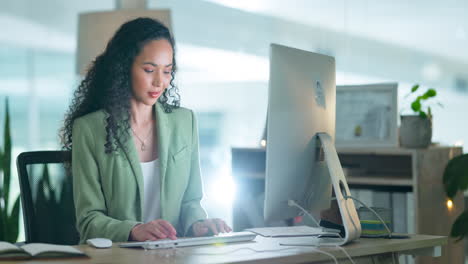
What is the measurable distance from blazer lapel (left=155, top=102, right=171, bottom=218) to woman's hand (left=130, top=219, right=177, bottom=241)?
0.28 m

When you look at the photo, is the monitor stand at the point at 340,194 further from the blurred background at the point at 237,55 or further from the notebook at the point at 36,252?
the blurred background at the point at 237,55

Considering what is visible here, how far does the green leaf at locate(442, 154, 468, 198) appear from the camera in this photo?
11.5 feet

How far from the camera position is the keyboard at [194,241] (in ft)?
6.47

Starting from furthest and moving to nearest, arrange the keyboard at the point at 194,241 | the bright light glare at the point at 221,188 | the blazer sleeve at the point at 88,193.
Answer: the bright light glare at the point at 221,188 < the blazer sleeve at the point at 88,193 < the keyboard at the point at 194,241

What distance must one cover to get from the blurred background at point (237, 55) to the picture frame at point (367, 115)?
22.9 inches

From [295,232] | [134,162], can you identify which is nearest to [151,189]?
[134,162]

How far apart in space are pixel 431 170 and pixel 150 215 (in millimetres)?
1804

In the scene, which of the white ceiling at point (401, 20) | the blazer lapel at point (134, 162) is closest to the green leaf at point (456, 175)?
the white ceiling at point (401, 20)

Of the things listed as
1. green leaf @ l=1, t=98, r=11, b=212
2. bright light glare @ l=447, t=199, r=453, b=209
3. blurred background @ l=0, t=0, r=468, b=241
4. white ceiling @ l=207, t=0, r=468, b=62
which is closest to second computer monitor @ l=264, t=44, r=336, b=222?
bright light glare @ l=447, t=199, r=453, b=209

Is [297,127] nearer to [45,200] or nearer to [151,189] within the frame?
[151,189]

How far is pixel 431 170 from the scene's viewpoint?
3.63 metres

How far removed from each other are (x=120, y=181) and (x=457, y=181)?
6.51 ft

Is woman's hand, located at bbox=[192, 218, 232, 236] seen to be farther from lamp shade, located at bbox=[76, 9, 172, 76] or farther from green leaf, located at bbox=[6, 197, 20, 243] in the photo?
green leaf, located at bbox=[6, 197, 20, 243]

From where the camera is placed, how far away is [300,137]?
2100 millimetres
